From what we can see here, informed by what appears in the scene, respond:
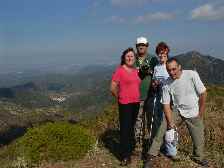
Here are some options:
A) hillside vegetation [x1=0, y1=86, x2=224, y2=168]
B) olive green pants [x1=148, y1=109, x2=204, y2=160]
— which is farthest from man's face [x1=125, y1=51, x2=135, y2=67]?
hillside vegetation [x1=0, y1=86, x2=224, y2=168]

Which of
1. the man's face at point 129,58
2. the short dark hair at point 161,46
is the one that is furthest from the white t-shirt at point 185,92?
the man's face at point 129,58

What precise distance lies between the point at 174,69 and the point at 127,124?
163cm

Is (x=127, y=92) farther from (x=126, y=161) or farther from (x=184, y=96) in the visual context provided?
(x=126, y=161)

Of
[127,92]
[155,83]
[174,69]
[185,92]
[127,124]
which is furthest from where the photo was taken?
[127,124]

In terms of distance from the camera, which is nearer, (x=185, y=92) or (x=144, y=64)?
(x=185, y=92)

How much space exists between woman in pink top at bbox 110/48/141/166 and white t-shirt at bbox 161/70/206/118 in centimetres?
69

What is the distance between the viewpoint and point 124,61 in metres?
7.37

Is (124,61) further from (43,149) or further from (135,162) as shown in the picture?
(43,149)

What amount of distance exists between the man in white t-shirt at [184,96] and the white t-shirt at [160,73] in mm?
347

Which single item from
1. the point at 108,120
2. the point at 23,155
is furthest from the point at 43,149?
the point at 108,120

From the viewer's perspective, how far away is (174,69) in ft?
22.2

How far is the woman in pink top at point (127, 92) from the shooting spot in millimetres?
7285

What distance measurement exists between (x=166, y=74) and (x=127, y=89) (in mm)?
821

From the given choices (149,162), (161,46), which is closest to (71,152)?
(149,162)
